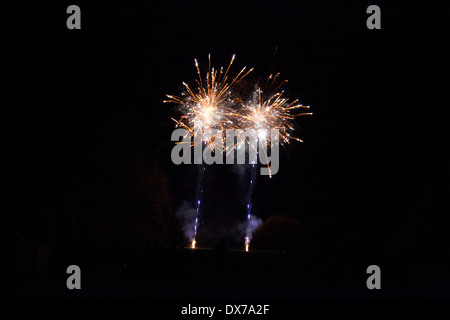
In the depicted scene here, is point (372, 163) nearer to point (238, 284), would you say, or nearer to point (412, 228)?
point (412, 228)

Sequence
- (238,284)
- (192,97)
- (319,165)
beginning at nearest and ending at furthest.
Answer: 1. (238,284)
2. (192,97)
3. (319,165)

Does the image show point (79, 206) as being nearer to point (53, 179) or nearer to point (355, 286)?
point (53, 179)

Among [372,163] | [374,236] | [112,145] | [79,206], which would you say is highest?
Answer: [112,145]

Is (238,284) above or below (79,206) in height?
below

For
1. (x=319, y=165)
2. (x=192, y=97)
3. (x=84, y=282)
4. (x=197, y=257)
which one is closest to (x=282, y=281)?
(x=197, y=257)

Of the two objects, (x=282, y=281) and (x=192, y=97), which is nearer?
(x=282, y=281)
